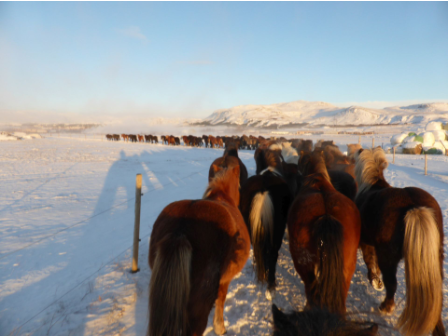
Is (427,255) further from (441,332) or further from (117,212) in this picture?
(117,212)

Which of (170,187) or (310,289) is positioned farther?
(170,187)

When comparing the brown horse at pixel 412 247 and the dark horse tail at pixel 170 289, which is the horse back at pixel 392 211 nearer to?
the brown horse at pixel 412 247

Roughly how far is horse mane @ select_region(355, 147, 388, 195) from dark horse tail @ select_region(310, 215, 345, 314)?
5.22 ft

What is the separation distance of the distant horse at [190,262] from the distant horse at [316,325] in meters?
0.74

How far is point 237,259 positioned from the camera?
7.43ft

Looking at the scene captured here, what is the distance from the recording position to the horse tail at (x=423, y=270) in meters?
2.24

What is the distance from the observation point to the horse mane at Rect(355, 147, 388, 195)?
3400 millimetres

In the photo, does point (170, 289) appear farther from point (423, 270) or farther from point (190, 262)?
point (423, 270)

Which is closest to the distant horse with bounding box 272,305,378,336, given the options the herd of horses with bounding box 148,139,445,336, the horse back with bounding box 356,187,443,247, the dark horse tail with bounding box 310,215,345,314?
the herd of horses with bounding box 148,139,445,336

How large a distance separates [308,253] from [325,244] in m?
0.24

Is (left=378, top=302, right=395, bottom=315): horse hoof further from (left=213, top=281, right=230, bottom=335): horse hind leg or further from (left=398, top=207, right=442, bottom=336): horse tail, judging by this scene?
(left=213, top=281, right=230, bottom=335): horse hind leg

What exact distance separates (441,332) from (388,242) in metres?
0.99

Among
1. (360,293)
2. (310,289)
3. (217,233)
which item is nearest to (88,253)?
(217,233)

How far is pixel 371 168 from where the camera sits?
11.3 feet
